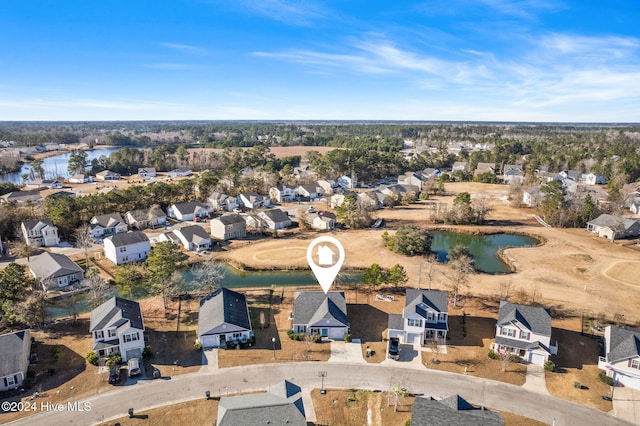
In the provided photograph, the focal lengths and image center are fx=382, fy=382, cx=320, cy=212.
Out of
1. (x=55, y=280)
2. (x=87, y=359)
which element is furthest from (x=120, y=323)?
(x=55, y=280)

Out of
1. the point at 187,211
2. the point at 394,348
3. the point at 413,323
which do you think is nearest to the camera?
the point at 394,348

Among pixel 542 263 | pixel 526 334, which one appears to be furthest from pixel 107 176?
pixel 526 334

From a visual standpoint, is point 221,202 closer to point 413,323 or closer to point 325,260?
point 325,260

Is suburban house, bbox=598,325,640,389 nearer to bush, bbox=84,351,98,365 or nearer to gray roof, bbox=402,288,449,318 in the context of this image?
gray roof, bbox=402,288,449,318

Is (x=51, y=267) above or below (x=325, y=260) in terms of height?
above

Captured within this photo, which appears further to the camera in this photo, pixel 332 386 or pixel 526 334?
pixel 526 334

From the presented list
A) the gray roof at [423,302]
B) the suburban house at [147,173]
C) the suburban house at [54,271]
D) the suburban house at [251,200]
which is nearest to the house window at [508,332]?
the gray roof at [423,302]

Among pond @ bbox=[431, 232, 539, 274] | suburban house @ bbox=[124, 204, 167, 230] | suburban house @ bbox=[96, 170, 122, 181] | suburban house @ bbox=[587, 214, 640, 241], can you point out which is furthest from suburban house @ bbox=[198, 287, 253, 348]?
suburban house @ bbox=[96, 170, 122, 181]
